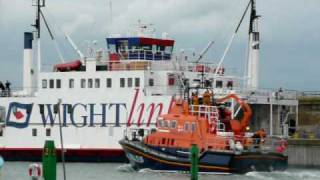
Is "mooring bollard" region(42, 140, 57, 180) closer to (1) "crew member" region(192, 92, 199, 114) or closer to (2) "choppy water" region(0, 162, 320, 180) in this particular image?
(2) "choppy water" region(0, 162, 320, 180)

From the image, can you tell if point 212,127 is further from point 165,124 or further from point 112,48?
point 112,48

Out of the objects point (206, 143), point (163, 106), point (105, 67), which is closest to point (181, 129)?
point (206, 143)

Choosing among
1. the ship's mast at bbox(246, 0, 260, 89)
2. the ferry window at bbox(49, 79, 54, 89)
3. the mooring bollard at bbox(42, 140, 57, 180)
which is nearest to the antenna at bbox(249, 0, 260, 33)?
the ship's mast at bbox(246, 0, 260, 89)

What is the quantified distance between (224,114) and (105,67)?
1151cm

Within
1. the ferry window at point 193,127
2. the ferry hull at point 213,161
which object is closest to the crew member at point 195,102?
the ferry window at point 193,127

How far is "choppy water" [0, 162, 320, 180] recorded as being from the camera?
171 ft

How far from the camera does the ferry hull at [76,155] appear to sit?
212 ft

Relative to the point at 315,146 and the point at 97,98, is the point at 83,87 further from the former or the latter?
the point at 315,146

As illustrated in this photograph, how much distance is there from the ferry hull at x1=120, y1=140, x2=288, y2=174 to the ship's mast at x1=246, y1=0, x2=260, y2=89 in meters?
12.6

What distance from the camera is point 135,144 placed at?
5591cm

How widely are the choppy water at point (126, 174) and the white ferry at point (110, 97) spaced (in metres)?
3.50

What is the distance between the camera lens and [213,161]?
53.3 metres

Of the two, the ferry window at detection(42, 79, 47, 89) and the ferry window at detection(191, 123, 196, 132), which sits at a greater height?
the ferry window at detection(42, 79, 47, 89)

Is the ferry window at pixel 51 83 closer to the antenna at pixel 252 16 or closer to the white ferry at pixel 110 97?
the white ferry at pixel 110 97
